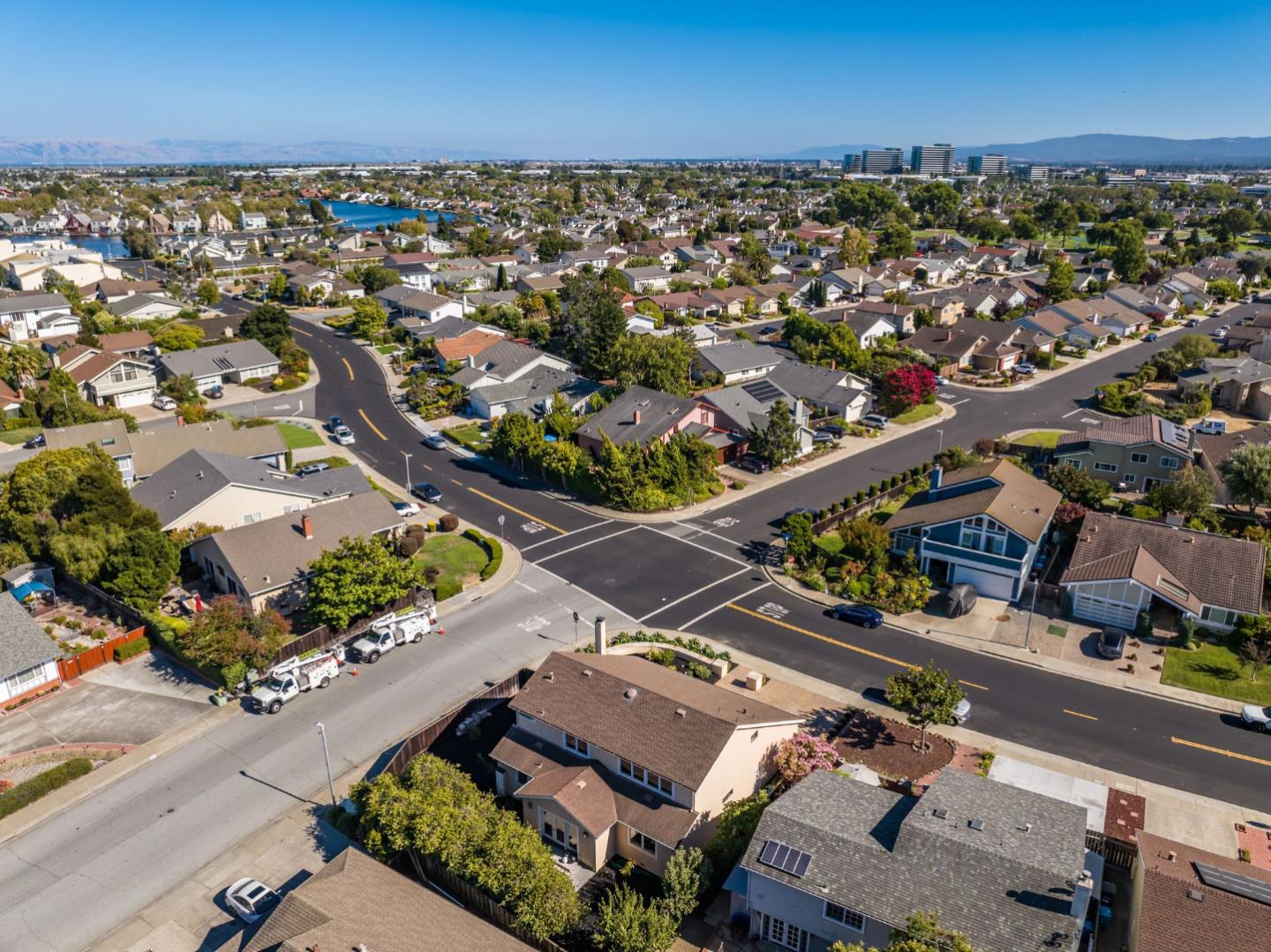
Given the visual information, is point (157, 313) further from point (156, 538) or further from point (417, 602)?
point (417, 602)

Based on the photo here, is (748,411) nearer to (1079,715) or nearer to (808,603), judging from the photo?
(808,603)

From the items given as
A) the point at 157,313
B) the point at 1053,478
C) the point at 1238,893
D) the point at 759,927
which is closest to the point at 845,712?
the point at 759,927

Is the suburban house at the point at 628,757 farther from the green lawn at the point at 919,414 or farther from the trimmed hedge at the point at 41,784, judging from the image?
the green lawn at the point at 919,414

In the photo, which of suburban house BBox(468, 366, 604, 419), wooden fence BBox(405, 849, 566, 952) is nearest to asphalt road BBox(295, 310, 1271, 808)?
suburban house BBox(468, 366, 604, 419)

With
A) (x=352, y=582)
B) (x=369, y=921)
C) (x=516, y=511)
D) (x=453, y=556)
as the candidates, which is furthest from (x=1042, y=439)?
(x=369, y=921)

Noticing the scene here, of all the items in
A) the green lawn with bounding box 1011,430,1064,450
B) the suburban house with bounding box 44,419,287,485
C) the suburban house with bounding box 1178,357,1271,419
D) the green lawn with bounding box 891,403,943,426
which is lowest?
the green lawn with bounding box 1011,430,1064,450

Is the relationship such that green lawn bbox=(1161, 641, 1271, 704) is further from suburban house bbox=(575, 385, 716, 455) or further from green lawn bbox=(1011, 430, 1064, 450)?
suburban house bbox=(575, 385, 716, 455)
